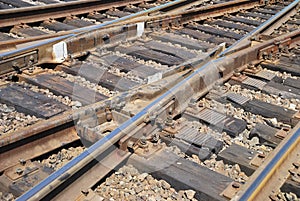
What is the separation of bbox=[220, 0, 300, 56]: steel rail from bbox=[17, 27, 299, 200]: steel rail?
0.22m

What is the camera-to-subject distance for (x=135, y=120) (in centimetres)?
394

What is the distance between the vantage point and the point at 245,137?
4469 millimetres

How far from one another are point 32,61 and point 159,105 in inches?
79.2

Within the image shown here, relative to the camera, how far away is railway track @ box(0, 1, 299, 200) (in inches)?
139

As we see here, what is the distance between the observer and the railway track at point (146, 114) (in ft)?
11.6

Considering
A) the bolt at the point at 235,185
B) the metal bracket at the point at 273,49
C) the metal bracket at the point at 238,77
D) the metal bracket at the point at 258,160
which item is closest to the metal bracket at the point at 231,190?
the bolt at the point at 235,185

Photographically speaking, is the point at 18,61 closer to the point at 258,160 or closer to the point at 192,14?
the point at 258,160

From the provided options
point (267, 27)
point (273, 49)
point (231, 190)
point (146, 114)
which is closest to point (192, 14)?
point (267, 27)

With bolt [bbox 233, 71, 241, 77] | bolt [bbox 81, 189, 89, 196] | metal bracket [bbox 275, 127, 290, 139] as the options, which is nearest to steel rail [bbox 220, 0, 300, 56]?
bolt [bbox 233, 71, 241, 77]

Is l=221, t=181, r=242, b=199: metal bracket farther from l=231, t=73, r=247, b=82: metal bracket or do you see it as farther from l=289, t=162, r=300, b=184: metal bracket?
l=231, t=73, r=247, b=82: metal bracket

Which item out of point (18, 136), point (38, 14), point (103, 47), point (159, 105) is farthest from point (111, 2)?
point (18, 136)

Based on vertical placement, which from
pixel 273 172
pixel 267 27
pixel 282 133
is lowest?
pixel 267 27

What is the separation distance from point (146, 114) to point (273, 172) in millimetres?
1205

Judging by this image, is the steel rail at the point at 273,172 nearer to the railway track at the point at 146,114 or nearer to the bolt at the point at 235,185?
the railway track at the point at 146,114
